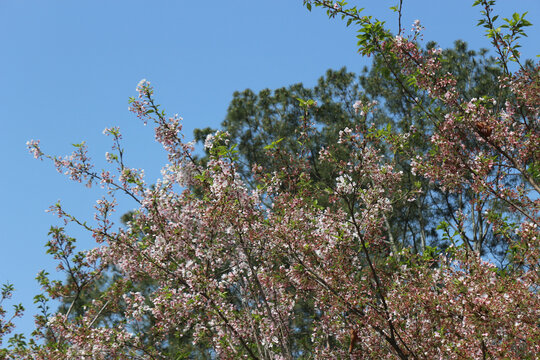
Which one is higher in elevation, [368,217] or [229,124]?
[229,124]

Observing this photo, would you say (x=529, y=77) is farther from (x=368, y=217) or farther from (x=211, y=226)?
(x=211, y=226)

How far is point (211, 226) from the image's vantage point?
16.5 ft

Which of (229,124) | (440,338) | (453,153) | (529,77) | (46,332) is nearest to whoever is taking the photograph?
(440,338)

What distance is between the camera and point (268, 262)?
561 cm

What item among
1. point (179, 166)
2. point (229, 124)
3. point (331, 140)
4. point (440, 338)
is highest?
point (229, 124)

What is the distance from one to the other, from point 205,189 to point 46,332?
477 cm

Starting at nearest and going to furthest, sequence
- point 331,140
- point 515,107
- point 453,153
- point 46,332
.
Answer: point 453,153 < point 515,107 < point 46,332 < point 331,140

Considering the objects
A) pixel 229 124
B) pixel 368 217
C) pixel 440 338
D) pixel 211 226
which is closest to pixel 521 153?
pixel 368 217

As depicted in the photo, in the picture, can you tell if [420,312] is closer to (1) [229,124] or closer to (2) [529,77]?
(2) [529,77]

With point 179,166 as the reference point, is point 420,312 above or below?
below

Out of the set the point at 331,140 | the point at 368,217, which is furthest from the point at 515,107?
the point at 331,140

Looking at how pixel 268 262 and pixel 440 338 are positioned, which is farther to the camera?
pixel 268 262

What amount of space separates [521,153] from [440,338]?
2.29 m

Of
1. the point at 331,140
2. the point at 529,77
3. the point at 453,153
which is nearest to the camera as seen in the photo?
the point at 453,153
